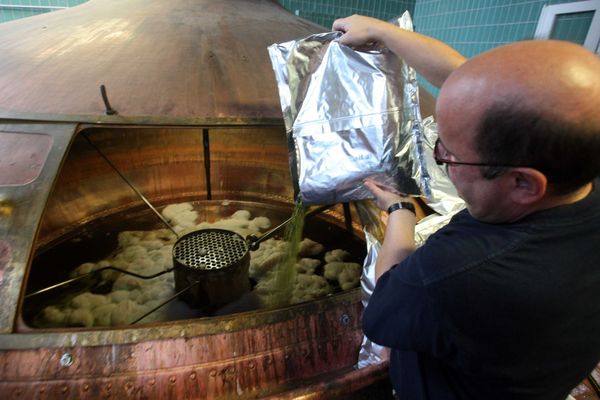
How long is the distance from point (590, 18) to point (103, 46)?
362 centimetres

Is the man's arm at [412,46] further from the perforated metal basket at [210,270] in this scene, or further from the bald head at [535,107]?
the perforated metal basket at [210,270]

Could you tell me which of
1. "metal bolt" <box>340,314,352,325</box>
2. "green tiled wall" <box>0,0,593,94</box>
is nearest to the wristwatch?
"metal bolt" <box>340,314,352,325</box>

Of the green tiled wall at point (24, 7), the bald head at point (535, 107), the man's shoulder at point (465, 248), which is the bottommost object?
the man's shoulder at point (465, 248)

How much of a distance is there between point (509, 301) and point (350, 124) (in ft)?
2.07

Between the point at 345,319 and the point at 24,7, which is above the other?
the point at 24,7

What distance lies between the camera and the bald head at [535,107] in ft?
1.65

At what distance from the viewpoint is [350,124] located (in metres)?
1.04

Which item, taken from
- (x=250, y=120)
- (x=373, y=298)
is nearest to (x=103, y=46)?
(x=250, y=120)

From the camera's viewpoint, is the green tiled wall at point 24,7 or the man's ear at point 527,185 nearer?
the man's ear at point 527,185

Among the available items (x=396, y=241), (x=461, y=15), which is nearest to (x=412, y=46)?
(x=396, y=241)

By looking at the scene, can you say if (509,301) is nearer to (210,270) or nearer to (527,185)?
(527,185)

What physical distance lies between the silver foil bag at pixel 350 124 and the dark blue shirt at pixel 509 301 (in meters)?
0.38

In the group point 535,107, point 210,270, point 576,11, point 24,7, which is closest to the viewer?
point 535,107

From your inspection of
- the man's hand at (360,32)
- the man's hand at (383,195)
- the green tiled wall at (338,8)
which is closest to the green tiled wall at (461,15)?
the green tiled wall at (338,8)
